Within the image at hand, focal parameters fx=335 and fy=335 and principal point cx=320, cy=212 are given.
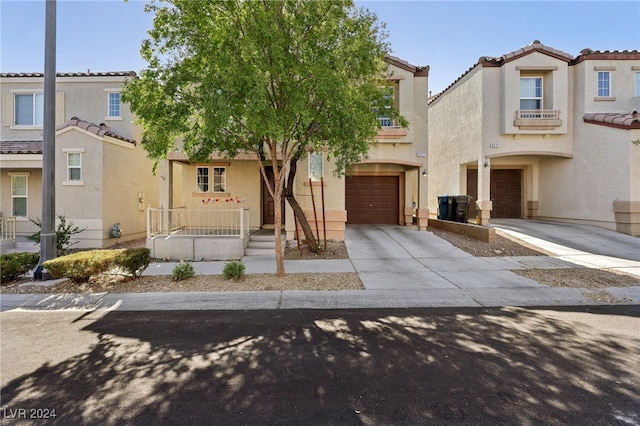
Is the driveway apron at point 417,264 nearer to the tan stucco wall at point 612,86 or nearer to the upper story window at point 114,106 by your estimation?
the tan stucco wall at point 612,86

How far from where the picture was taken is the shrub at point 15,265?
316 inches

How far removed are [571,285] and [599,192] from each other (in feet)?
30.0

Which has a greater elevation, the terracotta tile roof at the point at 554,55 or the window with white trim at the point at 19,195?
the terracotta tile roof at the point at 554,55

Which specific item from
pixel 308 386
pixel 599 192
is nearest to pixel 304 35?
pixel 308 386

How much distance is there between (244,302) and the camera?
684 centimetres

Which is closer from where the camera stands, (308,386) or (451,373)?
(308,386)

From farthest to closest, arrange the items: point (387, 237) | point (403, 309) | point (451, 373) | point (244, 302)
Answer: point (387, 237) → point (244, 302) → point (403, 309) → point (451, 373)

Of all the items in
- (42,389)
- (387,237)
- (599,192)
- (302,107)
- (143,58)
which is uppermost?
(143,58)

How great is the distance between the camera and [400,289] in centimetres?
751

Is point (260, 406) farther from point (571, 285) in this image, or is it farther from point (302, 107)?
point (571, 285)

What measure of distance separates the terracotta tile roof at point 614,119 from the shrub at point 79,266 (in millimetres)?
18182

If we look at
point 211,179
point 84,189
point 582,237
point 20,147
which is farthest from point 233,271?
point 582,237

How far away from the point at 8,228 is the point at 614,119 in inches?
990

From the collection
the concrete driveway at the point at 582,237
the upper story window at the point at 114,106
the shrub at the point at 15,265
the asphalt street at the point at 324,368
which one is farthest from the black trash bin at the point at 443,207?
the upper story window at the point at 114,106
